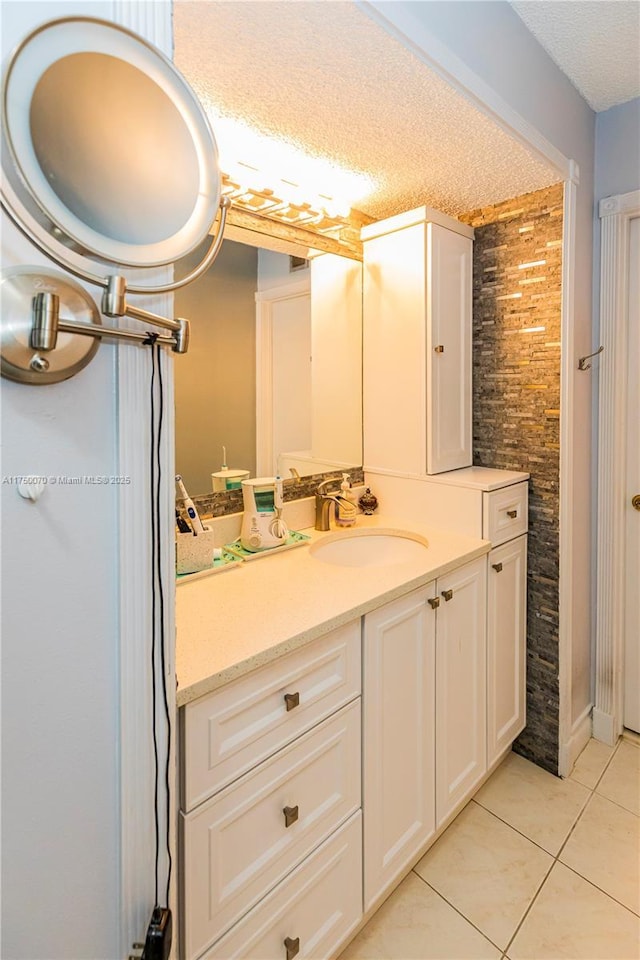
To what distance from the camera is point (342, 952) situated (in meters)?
1.32

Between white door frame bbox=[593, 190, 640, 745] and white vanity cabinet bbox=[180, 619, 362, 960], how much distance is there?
1.33 metres

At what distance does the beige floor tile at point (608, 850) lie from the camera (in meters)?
1.50

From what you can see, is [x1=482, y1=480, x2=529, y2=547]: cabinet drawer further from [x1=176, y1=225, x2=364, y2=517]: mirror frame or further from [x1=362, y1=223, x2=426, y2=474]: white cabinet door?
[x1=176, y1=225, x2=364, y2=517]: mirror frame

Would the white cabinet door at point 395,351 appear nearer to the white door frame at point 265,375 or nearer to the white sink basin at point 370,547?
the white sink basin at point 370,547

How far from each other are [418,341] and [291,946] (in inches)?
67.4

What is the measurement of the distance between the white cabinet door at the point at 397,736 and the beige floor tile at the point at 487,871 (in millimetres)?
160

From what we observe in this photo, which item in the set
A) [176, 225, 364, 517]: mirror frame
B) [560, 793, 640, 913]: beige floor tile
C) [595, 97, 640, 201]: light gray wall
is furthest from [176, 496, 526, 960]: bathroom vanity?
[595, 97, 640, 201]: light gray wall

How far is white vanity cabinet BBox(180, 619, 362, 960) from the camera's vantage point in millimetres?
937

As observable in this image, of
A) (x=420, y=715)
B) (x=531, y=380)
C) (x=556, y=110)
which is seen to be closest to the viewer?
(x=420, y=715)

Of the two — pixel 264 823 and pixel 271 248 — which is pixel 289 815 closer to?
pixel 264 823

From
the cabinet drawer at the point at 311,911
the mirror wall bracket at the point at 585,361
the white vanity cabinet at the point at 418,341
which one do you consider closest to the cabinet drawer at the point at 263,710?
the cabinet drawer at the point at 311,911

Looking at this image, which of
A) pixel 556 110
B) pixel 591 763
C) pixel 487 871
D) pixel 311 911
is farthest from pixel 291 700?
pixel 556 110

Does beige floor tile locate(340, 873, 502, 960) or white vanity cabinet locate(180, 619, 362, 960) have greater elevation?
white vanity cabinet locate(180, 619, 362, 960)

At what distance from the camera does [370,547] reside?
186cm
